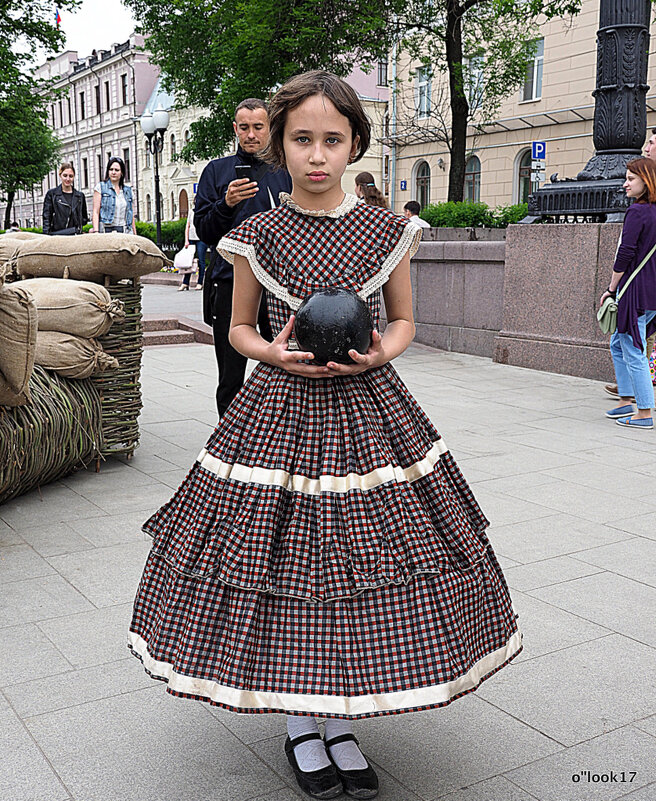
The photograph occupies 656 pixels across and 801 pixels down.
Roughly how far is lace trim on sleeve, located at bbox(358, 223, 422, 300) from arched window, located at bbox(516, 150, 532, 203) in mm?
32160

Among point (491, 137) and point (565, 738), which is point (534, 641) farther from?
point (491, 137)

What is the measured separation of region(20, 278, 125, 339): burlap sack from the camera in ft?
17.0

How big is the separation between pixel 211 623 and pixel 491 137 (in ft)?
113

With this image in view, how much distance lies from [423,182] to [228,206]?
35193 mm

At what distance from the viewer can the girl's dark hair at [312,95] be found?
7.86ft

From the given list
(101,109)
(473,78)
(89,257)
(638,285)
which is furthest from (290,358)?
(101,109)

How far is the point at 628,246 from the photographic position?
7.05 m

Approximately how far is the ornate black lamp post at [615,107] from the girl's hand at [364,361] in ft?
24.4

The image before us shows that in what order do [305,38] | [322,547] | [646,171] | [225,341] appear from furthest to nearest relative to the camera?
[305,38], [646,171], [225,341], [322,547]

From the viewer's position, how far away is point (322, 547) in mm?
2211

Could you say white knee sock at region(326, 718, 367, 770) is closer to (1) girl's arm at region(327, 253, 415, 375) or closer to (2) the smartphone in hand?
(1) girl's arm at region(327, 253, 415, 375)

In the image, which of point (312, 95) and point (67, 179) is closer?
point (312, 95)

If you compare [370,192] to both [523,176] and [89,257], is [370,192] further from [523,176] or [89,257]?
[523,176]

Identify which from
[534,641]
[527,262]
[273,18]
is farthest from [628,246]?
[273,18]
